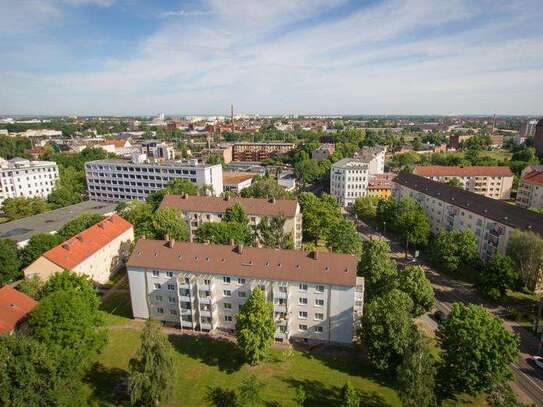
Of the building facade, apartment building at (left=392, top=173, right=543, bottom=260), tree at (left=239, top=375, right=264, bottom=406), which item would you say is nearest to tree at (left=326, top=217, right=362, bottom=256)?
apartment building at (left=392, top=173, right=543, bottom=260)

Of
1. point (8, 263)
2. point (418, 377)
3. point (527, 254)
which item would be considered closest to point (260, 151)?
point (8, 263)

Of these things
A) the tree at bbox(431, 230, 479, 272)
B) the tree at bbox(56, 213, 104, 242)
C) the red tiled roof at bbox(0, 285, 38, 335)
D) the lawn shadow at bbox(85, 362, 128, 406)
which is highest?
the tree at bbox(56, 213, 104, 242)

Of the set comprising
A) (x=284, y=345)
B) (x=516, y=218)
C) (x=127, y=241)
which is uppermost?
(x=516, y=218)

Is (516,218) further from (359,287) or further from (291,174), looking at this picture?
(291,174)

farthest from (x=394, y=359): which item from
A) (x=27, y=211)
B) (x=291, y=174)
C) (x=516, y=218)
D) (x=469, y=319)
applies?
(x=291, y=174)

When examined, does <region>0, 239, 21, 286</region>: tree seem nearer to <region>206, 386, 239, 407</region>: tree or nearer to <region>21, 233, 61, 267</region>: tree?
<region>21, 233, 61, 267</region>: tree

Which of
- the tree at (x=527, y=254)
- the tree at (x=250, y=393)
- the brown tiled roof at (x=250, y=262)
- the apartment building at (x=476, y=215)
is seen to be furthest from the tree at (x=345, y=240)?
the tree at (x=250, y=393)
